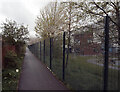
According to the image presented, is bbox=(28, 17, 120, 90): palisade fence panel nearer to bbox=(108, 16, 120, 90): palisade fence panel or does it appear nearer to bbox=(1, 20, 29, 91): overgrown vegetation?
bbox=(108, 16, 120, 90): palisade fence panel

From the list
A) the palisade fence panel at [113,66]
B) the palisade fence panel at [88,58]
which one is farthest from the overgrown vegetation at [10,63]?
the palisade fence panel at [113,66]

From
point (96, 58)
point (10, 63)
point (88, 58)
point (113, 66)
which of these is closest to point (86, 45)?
point (88, 58)

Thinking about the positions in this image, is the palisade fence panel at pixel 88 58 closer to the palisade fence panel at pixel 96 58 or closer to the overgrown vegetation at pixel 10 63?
the palisade fence panel at pixel 96 58

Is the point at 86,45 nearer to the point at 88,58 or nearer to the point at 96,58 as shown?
the point at 88,58

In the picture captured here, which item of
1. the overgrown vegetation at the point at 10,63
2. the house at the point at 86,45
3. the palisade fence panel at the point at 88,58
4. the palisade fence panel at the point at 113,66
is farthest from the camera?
the overgrown vegetation at the point at 10,63

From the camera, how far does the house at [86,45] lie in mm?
2686

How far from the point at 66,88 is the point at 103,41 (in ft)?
7.51

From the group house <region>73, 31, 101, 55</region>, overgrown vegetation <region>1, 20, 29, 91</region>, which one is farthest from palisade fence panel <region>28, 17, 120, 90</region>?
overgrown vegetation <region>1, 20, 29, 91</region>

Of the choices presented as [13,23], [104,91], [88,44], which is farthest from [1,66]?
[13,23]

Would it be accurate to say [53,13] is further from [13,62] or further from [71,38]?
[71,38]

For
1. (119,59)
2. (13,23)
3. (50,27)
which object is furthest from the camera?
(13,23)

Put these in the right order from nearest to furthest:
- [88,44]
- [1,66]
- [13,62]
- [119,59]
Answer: [119,59], [88,44], [1,66], [13,62]

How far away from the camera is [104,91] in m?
2.35

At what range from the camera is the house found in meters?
2.69
